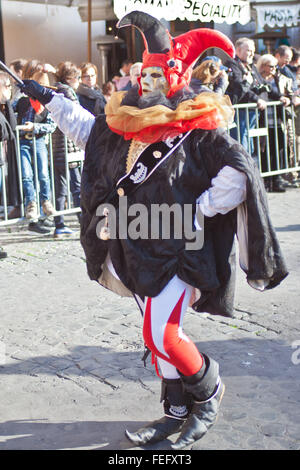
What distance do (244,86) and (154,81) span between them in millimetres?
6223

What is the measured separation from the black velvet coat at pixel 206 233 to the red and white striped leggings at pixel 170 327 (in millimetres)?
52

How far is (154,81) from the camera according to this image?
317 centimetres

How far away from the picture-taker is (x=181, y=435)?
10.5 feet

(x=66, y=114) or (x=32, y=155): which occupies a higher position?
(x=66, y=114)

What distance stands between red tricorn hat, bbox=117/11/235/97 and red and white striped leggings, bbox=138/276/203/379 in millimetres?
916

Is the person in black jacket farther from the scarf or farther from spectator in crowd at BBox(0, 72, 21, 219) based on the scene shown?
spectator in crowd at BBox(0, 72, 21, 219)

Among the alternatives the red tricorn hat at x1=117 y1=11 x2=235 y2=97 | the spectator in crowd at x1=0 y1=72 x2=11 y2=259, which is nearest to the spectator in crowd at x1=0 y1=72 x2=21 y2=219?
the spectator in crowd at x1=0 y1=72 x2=11 y2=259

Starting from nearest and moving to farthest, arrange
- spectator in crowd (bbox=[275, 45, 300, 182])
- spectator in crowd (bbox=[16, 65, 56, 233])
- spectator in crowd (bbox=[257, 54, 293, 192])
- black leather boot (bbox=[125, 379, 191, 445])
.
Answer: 1. black leather boot (bbox=[125, 379, 191, 445])
2. spectator in crowd (bbox=[16, 65, 56, 233])
3. spectator in crowd (bbox=[257, 54, 293, 192])
4. spectator in crowd (bbox=[275, 45, 300, 182])

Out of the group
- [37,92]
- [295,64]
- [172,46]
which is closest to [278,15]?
[295,64]

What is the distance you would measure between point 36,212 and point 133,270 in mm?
4639

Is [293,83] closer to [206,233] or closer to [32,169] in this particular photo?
[32,169]

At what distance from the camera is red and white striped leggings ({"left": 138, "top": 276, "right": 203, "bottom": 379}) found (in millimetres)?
3084
